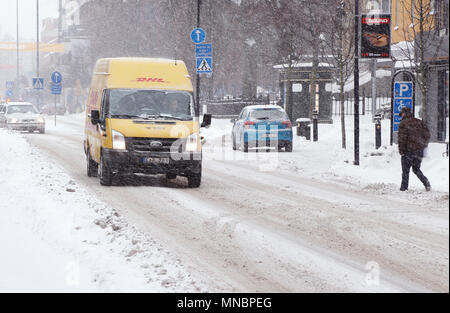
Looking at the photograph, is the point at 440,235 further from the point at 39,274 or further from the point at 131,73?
the point at 131,73

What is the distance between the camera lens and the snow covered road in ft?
25.8

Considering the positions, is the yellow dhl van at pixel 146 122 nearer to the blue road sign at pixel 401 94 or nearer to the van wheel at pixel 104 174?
the van wheel at pixel 104 174

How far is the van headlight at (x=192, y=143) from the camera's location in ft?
53.9

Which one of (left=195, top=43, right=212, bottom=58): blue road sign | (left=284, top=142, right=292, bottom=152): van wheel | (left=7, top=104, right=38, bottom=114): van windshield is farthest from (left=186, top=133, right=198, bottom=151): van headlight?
(left=7, top=104, right=38, bottom=114): van windshield

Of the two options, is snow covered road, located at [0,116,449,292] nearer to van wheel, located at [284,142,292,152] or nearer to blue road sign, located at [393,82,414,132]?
blue road sign, located at [393,82,414,132]

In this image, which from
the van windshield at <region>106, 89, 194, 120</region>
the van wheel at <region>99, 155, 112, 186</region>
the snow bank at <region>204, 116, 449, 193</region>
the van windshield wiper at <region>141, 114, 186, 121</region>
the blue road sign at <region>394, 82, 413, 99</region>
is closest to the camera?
the van wheel at <region>99, 155, 112, 186</region>

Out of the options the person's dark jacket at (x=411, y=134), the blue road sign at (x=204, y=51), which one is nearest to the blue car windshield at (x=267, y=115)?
the blue road sign at (x=204, y=51)

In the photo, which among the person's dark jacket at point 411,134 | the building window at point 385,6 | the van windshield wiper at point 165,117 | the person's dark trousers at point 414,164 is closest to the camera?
the person's dark jacket at point 411,134

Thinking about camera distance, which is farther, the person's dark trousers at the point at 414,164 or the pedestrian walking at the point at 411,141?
the person's dark trousers at the point at 414,164

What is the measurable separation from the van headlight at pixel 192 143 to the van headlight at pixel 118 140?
1.23 m

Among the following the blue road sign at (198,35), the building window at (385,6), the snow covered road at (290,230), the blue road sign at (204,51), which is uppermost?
the building window at (385,6)

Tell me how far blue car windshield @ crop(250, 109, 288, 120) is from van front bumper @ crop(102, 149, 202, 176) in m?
11.4

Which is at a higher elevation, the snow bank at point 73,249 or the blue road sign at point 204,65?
the blue road sign at point 204,65
